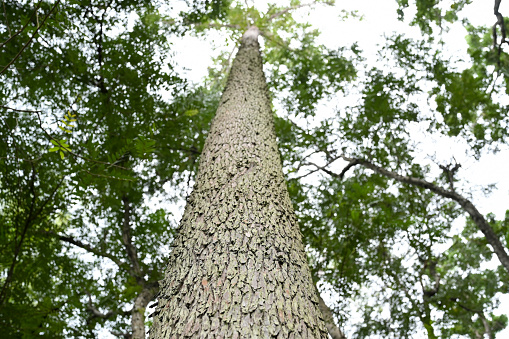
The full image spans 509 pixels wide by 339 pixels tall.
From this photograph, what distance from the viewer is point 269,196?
1.85 meters

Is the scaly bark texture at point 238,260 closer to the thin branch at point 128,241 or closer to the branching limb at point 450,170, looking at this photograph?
the thin branch at point 128,241

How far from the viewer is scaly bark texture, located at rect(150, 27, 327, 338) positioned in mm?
1104

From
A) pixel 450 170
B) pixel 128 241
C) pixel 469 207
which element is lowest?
pixel 469 207

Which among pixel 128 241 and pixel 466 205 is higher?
pixel 128 241

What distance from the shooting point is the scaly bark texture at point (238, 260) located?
110 cm

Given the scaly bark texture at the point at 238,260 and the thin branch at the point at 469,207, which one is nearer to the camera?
the scaly bark texture at the point at 238,260

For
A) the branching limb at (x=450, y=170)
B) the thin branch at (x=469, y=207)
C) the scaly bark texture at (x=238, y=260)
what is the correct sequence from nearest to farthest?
the scaly bark texture at (x=238, y=260) → the thin branch at (x=469, y=207) → the branching limb at (x=450, y=170)

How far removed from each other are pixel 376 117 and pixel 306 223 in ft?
10.5

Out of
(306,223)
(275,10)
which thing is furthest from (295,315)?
(275,10)

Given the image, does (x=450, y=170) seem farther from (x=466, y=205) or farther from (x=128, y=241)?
(x=128, y=241)

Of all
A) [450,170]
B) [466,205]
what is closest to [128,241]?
[466,205]

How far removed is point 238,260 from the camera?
1.34m

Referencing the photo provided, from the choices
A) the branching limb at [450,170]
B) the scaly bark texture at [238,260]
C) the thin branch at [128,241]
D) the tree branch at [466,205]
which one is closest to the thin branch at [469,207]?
the tree branch at [466,205]

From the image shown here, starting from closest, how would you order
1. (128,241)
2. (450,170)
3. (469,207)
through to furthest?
1. (128,241)
2. (469,207)
3. (450,170)
